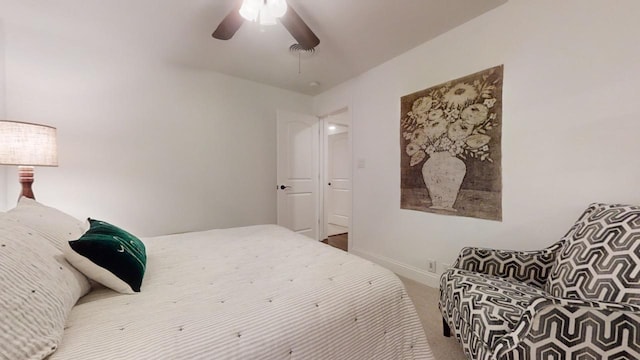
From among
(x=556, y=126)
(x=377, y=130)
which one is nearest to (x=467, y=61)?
(x=556, y=126)

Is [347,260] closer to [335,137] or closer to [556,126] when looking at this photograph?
[556,126]

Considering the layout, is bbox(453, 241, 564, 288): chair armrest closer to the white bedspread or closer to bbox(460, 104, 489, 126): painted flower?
the white bedspread

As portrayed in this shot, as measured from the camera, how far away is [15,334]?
0.57 metres

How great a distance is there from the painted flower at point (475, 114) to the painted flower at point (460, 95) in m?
0.07

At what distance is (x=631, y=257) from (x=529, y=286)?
464 millimetres

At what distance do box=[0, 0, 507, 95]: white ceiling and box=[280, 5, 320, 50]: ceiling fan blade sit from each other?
25 centimetres

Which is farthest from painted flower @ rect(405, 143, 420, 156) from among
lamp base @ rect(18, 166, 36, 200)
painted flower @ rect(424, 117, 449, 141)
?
lamp base @ rect(18, 166, 36, 200)

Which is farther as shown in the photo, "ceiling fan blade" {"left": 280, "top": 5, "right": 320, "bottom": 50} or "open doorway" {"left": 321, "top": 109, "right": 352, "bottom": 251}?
"open doorway" {"left": 321, "top": 109, "right": 352, "bottom": 251}

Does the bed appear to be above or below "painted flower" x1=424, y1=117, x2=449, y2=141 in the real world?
below

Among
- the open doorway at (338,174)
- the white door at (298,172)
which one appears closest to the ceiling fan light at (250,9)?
the white door at (298,172)

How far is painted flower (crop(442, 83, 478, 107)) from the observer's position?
2086mm

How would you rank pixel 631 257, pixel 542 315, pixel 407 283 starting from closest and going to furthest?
pixel 542 315 < pixel 631 257 < pixel 407 283

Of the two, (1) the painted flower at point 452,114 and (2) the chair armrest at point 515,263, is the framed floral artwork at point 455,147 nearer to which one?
(1) the painted flower at point 452,114

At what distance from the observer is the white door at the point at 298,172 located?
3588 millimetres
